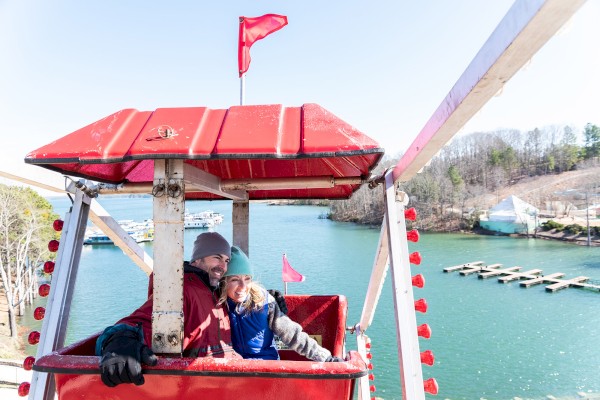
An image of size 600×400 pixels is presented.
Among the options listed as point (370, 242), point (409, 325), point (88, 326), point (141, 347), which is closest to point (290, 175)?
point (409, 325)

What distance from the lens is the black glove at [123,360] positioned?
2195 millimetres

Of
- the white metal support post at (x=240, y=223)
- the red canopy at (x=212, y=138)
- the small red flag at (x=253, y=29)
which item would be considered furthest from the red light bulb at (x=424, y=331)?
the white metal support post at (x=240, y=223)

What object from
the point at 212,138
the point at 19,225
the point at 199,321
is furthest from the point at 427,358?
the point at 19,225

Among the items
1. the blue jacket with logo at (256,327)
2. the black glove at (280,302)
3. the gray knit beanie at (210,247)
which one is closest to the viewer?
the blue jacket with logo at (256,327)

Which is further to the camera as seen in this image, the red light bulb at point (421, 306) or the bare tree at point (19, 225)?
the bare tree at point (19, 225)

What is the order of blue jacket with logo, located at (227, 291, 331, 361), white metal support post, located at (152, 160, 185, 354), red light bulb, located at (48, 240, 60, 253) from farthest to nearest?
red light bulb, located at (48, 240, 60, 253), blue jacket with logo, located at (227, 291, 331, 361), white metal support post, located at (152, 160, 185, 354)

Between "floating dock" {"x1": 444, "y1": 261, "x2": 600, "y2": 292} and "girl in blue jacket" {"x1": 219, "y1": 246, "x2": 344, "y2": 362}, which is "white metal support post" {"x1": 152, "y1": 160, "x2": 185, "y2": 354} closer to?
"girl in blue jacket" {"x1": 219, "y1": 246, "x2": 344, "y2": 362}

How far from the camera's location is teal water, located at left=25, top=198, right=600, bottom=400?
19.4 metres

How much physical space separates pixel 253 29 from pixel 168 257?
2466 mm

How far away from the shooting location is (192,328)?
275 centimetres

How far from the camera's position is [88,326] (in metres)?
26.7

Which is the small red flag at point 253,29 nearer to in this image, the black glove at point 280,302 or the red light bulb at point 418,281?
the black glove at point 280,302

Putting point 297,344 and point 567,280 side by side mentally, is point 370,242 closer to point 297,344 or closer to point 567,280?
point 567,280

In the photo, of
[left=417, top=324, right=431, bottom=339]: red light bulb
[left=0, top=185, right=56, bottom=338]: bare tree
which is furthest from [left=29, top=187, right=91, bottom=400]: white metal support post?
[left=0, top=185, right=56, bottom=338]: bare tree
